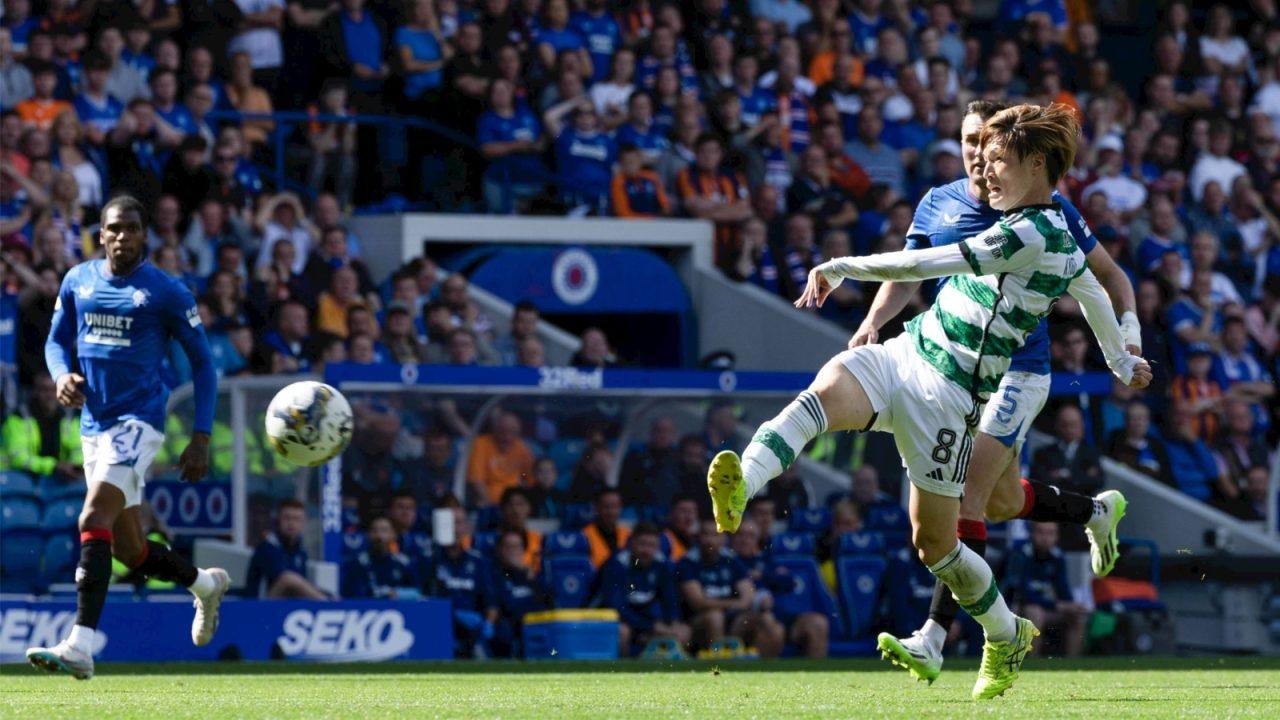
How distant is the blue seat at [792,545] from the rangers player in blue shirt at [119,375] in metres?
6.15

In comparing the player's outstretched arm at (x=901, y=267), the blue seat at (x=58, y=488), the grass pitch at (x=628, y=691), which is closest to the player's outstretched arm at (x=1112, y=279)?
the player's outstretched arm at (x=901, y=267)

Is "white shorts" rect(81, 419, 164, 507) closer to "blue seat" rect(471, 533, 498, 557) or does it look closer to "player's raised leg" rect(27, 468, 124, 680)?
"player's raised leg" rect(27, 468, 124, 680)

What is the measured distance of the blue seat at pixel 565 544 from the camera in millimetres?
15047

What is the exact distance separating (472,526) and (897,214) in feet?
18.1

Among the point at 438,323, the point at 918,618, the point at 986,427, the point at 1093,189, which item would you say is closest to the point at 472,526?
the point at 438,323

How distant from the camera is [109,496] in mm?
10109

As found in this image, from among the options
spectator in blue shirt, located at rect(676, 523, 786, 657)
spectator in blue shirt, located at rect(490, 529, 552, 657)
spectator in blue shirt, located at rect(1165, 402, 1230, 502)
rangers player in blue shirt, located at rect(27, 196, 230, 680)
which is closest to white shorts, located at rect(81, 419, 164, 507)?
rangers player in blue shirt, located at rect(27, 196, 230, 680)

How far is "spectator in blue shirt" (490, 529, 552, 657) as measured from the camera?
14.6 meters

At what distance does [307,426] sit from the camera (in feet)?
34.6

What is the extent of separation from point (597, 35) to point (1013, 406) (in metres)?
11.4

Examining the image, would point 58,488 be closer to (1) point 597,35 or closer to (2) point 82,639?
(2) point 82,639

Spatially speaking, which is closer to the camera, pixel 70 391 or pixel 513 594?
pixel 70 391

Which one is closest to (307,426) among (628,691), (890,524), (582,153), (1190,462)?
(628,691)

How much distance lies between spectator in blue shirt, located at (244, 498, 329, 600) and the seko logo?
29 cm
